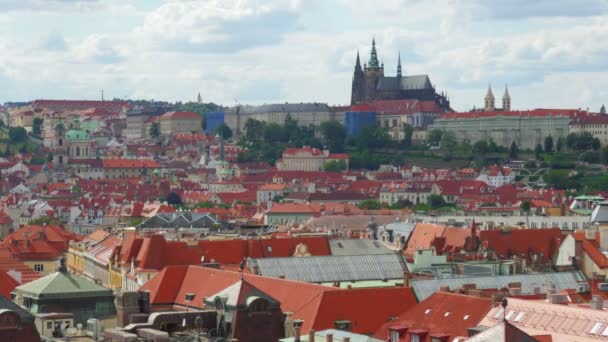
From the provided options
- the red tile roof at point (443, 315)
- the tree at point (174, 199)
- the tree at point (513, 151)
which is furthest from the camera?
the tree at point (513, 151)

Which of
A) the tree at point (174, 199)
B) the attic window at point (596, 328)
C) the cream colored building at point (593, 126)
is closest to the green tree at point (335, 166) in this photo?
the cream colored building at point (593, 126)

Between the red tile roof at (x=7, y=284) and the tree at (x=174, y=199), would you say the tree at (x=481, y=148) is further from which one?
the red tile roof at (x=7, y=284)

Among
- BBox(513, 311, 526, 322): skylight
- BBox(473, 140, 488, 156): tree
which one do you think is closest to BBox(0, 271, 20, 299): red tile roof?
BBox(513, 311, 526, 322): skylight

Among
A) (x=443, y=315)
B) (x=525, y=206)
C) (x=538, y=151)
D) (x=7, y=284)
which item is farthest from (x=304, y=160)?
(x=443, y=315)

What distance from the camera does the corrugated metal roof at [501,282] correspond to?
4281 cm

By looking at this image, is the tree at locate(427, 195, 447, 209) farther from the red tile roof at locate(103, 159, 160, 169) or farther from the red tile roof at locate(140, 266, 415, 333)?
the red tile roof at locate(140, 266, 415, 333)

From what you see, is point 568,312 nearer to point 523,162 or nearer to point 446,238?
point 446,238

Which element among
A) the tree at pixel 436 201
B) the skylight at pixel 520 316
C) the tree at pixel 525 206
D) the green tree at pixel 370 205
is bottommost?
the tree at pixel 436 201

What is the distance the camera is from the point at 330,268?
52.9 metres

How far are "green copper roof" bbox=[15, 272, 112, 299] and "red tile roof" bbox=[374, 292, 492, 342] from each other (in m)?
6.87

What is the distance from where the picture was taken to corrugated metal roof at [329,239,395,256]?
62344mm

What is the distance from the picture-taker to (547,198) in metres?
143

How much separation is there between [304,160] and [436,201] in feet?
154

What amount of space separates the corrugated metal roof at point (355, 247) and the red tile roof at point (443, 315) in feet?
76.3
